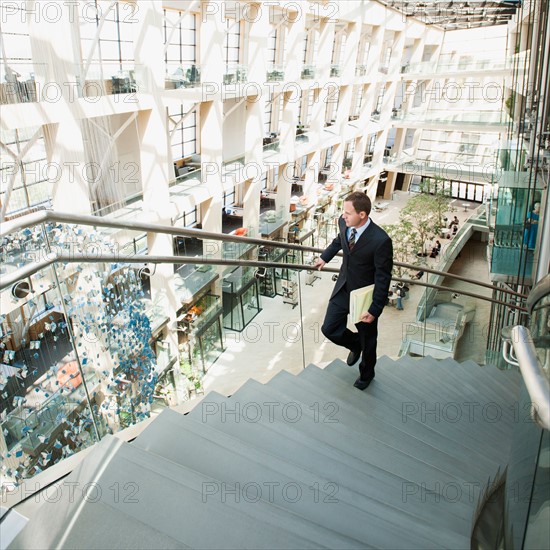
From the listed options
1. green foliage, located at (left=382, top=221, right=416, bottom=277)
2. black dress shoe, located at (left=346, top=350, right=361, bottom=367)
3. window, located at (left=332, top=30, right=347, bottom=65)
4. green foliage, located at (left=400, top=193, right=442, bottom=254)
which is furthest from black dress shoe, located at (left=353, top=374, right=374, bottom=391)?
window, located at (left=332, top=30, right=347, bottom=65)

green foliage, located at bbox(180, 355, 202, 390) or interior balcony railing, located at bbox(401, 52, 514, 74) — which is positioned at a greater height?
interior balcony railing, located at bbox(401, 52, 514, 74)

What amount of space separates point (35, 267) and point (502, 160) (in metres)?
11.9

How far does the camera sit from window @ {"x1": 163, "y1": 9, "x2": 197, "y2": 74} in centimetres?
1786

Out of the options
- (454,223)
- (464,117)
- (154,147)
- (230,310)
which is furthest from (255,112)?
(464,117)

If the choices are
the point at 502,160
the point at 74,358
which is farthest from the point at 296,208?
the point at 74,358

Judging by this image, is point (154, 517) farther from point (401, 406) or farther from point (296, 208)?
point (296, 208)

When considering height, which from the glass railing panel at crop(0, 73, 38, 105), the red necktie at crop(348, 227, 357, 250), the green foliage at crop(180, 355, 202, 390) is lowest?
the green foliage at crop(180, 355, 202, 390)

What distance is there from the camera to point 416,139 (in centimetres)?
3544

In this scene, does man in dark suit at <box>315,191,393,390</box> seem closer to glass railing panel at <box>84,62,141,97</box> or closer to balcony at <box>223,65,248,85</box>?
glass railing panel at <box>84,62,141,97</box>

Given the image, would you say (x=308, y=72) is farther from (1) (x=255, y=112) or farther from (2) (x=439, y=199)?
(2) (x=439, y=199)

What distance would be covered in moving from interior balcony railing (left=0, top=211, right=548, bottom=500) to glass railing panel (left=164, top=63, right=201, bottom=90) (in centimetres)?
491

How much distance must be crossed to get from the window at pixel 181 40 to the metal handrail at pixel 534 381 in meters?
18.2

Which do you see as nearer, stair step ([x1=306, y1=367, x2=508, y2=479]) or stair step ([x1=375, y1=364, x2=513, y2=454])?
stair step ([x1=306, y1=367, x2=508, y2=479])

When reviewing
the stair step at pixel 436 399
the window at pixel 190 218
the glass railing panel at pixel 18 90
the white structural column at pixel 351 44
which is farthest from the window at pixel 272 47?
the stair step at pixel 436 399
